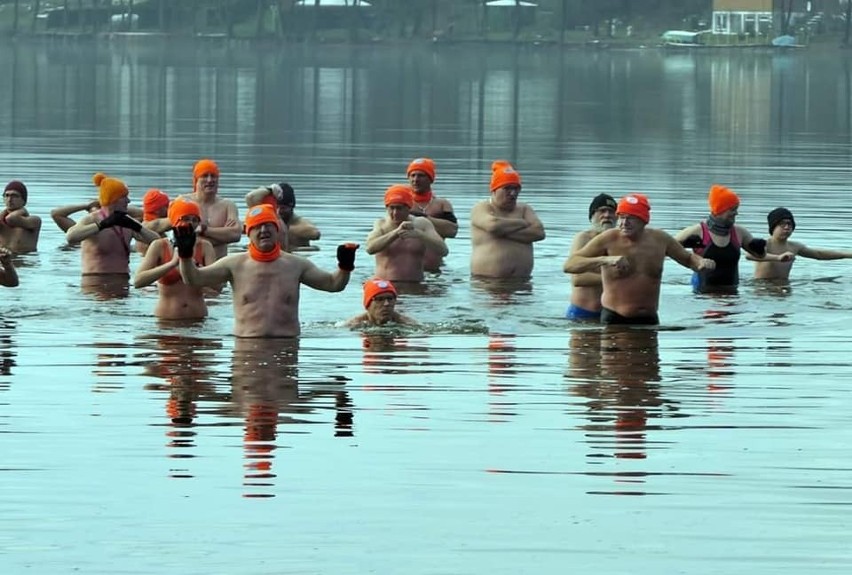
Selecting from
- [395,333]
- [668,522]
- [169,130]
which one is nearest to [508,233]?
[395,333]

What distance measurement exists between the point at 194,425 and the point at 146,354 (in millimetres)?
4090

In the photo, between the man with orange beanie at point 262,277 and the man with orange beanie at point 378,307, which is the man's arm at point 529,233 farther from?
the man with orange beanie at point 262,277

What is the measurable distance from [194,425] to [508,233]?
Answer: 434 inches

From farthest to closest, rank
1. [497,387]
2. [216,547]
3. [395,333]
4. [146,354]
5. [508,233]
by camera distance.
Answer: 1. [508,233]
2. [395,333]
3. [146,354]
4. [497,387]
5. [216,547]

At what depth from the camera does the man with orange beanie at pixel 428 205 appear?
28.6 meters

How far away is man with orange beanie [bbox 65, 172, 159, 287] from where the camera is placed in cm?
2641

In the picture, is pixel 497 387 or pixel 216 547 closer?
pixel 216 547

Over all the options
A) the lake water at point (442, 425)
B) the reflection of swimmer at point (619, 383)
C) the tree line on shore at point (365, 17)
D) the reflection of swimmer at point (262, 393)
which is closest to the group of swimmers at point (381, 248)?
the lake water at point (442, 425)

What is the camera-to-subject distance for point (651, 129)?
6631 centimetres

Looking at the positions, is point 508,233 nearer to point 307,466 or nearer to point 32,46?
point 307,466

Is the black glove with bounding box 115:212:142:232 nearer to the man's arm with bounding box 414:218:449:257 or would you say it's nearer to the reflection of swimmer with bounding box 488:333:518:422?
the man's arm with bounding box 414:218:449:257

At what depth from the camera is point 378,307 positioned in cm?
2275

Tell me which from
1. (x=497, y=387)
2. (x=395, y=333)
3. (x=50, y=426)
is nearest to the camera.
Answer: (x=50, y=426)

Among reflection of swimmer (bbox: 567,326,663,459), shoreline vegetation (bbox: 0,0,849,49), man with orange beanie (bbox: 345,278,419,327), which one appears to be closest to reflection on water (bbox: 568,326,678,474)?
reflection of swimmer (bbox: 567,326,663,459)
